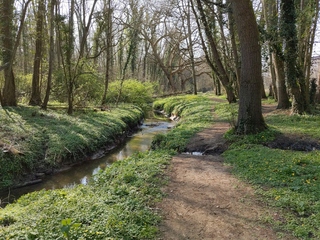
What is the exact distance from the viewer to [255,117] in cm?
841

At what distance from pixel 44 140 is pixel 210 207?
653 centimetres

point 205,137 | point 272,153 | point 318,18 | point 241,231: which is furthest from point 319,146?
point 318,18

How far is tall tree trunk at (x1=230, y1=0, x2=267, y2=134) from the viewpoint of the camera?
809 centimetres

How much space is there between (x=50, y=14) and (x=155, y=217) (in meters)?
12.1

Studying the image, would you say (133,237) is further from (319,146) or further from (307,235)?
(319,146)

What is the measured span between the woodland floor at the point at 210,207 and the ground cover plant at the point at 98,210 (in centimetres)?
27

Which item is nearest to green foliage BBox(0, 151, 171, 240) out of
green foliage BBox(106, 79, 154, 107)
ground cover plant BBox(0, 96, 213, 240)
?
ground cover plant BBox(0, 96, 213, 240)

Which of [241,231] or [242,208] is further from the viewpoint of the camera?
[242,208]

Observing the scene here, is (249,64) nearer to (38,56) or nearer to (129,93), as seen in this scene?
(38,56)

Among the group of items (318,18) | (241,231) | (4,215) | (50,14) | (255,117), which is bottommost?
(241,231)

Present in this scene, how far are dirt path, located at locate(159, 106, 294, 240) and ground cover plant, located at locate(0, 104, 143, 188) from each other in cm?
405

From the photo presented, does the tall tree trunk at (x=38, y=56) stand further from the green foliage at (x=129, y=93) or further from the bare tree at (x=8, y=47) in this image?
the green foliage at (x=129, y=93)

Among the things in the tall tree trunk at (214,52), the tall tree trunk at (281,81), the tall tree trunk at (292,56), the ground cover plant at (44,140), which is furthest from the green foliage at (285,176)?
the tall tree trunk at (214,52)

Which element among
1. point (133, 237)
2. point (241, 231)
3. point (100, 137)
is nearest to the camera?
point (133, 237)
